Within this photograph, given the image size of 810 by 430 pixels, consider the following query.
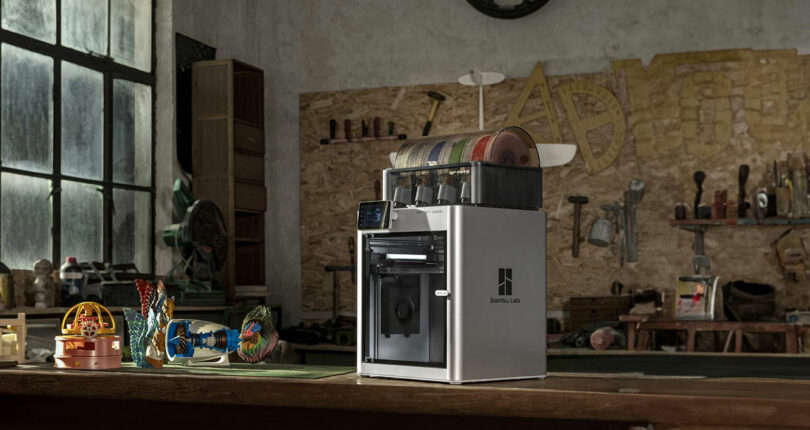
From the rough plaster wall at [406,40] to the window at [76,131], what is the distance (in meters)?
0.74

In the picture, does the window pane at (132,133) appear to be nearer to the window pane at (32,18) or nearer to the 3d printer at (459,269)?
the window pane at (32,18)

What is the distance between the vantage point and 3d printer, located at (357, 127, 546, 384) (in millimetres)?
1903

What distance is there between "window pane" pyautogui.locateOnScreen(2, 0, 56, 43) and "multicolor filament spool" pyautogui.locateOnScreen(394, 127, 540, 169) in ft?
16.4

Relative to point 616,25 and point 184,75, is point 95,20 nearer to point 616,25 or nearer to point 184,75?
point 184,75

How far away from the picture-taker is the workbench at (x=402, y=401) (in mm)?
1722

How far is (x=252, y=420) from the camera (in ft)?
7.04

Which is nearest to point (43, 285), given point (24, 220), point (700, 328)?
point (24, 220)

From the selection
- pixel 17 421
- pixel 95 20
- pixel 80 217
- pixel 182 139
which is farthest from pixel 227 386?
pixel 182 139

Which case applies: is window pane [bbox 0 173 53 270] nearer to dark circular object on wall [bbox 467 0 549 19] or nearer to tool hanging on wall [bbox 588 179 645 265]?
dark circular object on wall [bbox 467 0 549 19]

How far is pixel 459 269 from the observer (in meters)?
1.89

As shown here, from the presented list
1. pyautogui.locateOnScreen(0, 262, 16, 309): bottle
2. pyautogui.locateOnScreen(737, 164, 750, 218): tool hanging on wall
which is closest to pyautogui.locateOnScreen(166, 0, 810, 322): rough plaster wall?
pyautogui.locateOnScreen(737, 164, 750, 218): tool hanging on wall

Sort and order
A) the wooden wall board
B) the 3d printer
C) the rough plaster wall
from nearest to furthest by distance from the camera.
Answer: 1. the 3d printer
2. the wooden wall board
3. the rough plaster wall

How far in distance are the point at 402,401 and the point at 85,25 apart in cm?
594

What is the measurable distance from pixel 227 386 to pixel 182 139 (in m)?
6.27
